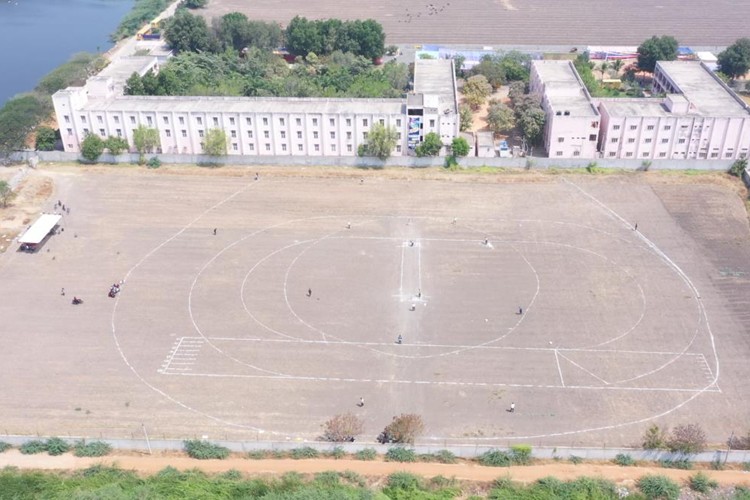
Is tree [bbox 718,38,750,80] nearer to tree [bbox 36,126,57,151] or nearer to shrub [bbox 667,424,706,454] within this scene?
shrub [bbox 667,424,706,454]

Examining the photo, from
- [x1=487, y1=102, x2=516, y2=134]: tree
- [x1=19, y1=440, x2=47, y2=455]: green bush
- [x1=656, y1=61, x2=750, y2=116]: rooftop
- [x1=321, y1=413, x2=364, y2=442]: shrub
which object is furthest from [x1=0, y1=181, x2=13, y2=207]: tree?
[x1=656, y1=61, x2=750, y2=116]: rooftop

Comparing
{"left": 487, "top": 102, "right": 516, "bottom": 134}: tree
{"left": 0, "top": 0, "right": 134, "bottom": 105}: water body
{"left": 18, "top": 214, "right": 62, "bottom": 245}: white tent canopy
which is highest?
{"left": 487, "top": 102, "right": 516, "bottom": 134}: tree

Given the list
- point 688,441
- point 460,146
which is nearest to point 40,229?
point 460,146

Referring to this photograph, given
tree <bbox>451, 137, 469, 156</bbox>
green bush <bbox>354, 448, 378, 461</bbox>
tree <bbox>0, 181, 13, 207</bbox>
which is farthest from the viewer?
tree <bbox>451, 137, 469, 156</bbox>

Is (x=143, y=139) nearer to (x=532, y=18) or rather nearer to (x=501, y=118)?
(x=501, y=118)

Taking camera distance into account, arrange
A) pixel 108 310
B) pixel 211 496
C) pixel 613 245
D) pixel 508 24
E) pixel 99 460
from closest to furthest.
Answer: pixel 211 496 < pixel 99 460 < pixel 108 310 < pixel 613 245 < pixel 508 24

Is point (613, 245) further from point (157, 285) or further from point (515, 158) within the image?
point (157, 285)

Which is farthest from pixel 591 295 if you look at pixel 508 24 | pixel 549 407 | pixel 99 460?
pixel 508 24
